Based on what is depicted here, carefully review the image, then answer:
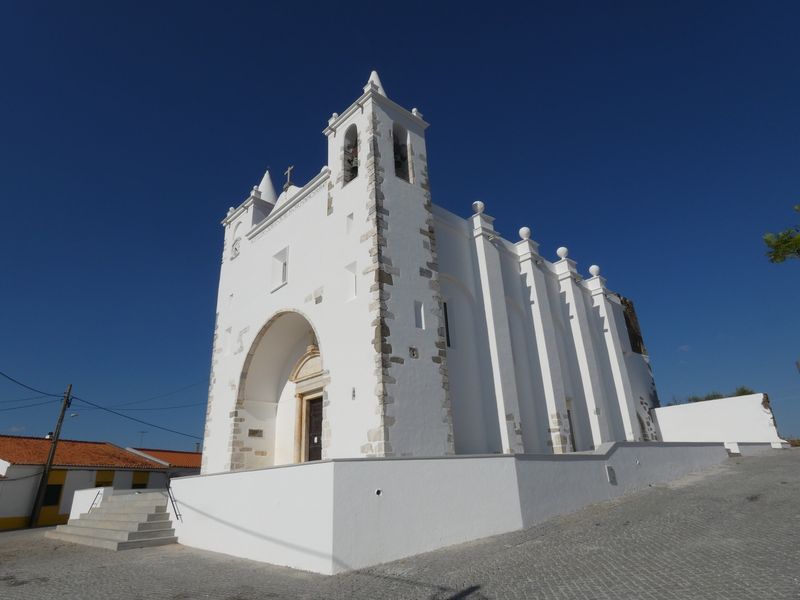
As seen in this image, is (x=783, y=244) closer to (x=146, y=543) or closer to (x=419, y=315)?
(x=419, y=315)

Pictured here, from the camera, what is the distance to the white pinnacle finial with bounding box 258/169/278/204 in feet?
56.4

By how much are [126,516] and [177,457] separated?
18924mm

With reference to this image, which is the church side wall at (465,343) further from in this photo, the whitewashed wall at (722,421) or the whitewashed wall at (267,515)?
the whitewashed wall at (722,421)

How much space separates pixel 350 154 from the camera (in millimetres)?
12766

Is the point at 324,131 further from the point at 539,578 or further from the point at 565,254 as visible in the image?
the point at 539,578

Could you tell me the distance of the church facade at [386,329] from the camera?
9.71 meters

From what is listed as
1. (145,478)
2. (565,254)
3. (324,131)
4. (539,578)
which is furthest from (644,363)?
(145,478)

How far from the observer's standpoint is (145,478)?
2369 cm

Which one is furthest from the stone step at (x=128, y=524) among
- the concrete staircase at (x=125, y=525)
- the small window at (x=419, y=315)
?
the small window at (x=419, y=315)

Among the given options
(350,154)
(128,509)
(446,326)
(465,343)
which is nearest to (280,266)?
(350,154)

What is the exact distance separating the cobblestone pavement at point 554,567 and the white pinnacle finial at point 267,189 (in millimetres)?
11658

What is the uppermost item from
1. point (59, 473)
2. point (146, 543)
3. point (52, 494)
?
point (59, 473)

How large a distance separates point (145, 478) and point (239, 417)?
562 inches

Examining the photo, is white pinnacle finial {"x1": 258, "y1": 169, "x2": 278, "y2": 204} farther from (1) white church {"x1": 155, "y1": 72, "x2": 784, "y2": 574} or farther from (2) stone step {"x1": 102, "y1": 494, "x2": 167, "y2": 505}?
(2) stone step {"x1": 102, "y1": 494, "x2": 167, "y2": 505}
